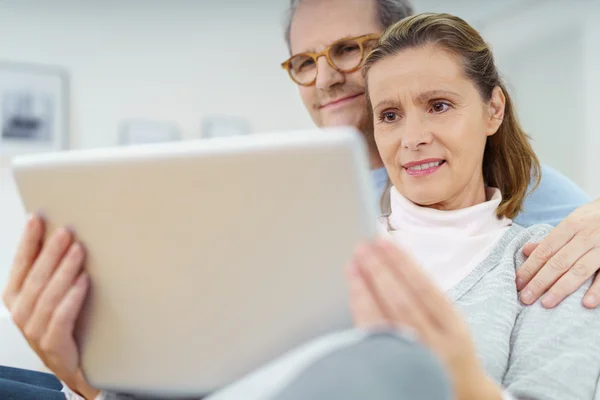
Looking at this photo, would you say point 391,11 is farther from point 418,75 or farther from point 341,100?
point 418,75

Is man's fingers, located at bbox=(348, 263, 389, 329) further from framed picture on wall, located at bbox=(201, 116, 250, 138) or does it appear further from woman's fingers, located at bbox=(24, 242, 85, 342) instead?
framed picture on wall, located at bbox=(201, 116, 250, 138)

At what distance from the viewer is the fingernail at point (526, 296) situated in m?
1.01

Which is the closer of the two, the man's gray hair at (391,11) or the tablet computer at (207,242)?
the tablet computer at (207,242)

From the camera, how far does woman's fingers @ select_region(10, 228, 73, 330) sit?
28.7 inches

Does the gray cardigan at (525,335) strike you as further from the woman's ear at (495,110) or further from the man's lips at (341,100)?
the man's lips at (341,100)

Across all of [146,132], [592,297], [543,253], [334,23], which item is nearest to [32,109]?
[146,132]

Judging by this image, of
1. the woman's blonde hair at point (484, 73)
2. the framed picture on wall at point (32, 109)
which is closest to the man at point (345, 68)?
the woman's blonde hair at point (484, 73)

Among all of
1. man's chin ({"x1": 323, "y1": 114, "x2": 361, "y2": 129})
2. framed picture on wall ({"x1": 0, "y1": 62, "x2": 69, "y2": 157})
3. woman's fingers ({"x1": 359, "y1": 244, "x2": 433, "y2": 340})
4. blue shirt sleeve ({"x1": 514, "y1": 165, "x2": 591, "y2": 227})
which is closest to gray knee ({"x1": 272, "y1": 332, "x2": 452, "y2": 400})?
woman's fingers ({"x1": 359, "y1": 244, "x2": 433, "y2": 340})

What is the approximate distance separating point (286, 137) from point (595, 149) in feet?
9.66

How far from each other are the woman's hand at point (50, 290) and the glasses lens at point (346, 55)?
1190mm

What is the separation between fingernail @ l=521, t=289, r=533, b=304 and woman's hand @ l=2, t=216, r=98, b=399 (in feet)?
2.22

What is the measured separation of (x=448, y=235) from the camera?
1.16 m

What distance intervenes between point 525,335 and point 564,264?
0.14 metres

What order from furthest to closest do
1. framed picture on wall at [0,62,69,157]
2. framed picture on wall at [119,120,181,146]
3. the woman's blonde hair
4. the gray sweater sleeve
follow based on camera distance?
framed picture on wall at [119,120,181,146] → framed picture on wall at [0,62,69,157] → the woman's blonde hair → the gray sweater sleeve
